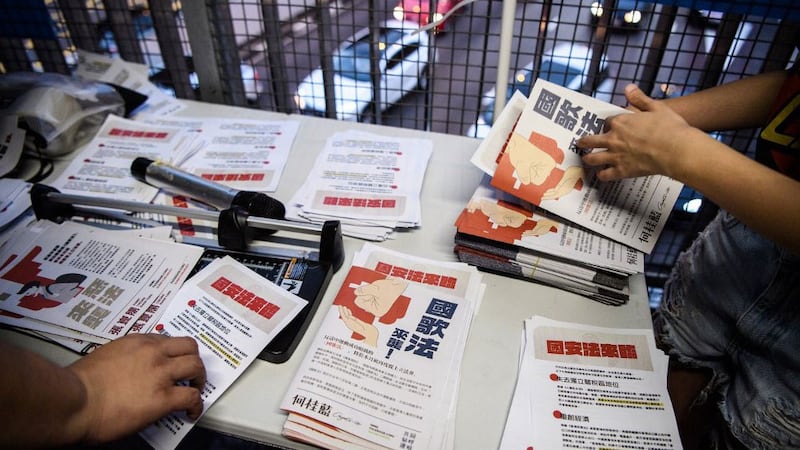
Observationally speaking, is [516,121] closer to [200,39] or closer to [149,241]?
[149,241]

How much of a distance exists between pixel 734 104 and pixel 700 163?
28 centimetres

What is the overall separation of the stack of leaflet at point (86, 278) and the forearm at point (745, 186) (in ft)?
2.75

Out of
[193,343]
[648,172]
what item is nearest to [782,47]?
[648,172]

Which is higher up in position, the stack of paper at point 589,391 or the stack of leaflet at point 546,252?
the stack of leaflet at point 546,252

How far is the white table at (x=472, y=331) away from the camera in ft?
2.32

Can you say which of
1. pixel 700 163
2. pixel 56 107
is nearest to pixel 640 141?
pixel 700 163

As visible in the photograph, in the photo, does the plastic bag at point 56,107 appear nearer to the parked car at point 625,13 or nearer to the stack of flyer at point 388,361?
the stack of flyer at point 388,361

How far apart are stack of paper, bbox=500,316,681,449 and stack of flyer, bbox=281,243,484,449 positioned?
11cm

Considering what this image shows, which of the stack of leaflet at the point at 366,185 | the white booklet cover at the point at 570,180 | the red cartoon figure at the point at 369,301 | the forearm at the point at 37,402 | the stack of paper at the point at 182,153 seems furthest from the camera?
the stack of paper at the point at 182,153

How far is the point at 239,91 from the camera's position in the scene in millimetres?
1641

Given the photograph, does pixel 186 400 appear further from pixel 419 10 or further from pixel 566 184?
pixel 419 10

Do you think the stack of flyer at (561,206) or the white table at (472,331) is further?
the stack of flyer at (561,206)

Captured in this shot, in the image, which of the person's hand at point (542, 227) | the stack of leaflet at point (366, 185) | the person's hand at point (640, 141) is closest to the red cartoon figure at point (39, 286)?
the stack of leaflet at point (366, 185)

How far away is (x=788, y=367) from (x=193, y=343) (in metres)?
0.88
